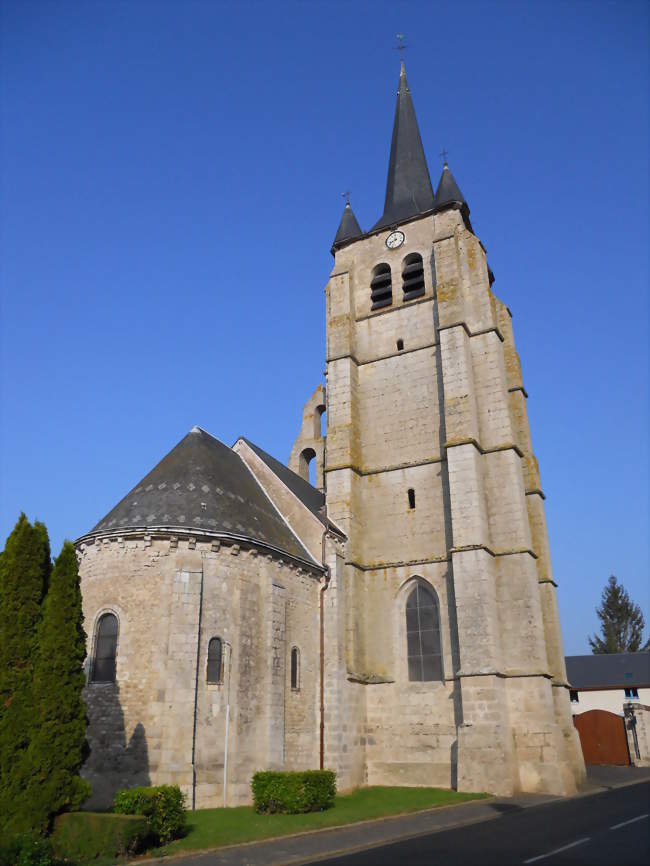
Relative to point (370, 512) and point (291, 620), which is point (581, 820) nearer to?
point (291, 620)

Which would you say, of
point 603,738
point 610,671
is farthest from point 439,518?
point 610,671

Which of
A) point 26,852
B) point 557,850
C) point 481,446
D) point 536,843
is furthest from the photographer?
point 481,446

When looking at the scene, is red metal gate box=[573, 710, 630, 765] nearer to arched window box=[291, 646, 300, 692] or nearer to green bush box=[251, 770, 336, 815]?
arched window box=[291, 646, 300, 692]

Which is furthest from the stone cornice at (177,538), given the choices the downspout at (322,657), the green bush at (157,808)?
the green bush at (157,808)

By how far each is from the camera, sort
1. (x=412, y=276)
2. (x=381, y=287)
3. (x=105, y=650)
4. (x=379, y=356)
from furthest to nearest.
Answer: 1. (x=381, y=287)
2. (x=412, y=276)
3. (x=379, y=356)
4. (x=105, y=650)

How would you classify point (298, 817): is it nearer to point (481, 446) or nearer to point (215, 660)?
point (215, 660)

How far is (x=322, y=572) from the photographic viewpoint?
19406 millimetres

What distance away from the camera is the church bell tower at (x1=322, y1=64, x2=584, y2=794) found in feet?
59.3

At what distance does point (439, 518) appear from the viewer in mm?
20891

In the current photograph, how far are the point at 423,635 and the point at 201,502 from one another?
797 cm

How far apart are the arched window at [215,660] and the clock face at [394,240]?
53.6ft

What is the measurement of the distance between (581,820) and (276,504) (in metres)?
11.6

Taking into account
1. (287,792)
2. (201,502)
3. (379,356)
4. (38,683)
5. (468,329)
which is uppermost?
(468,329)

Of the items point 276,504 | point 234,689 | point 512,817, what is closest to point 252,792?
point 234,689
